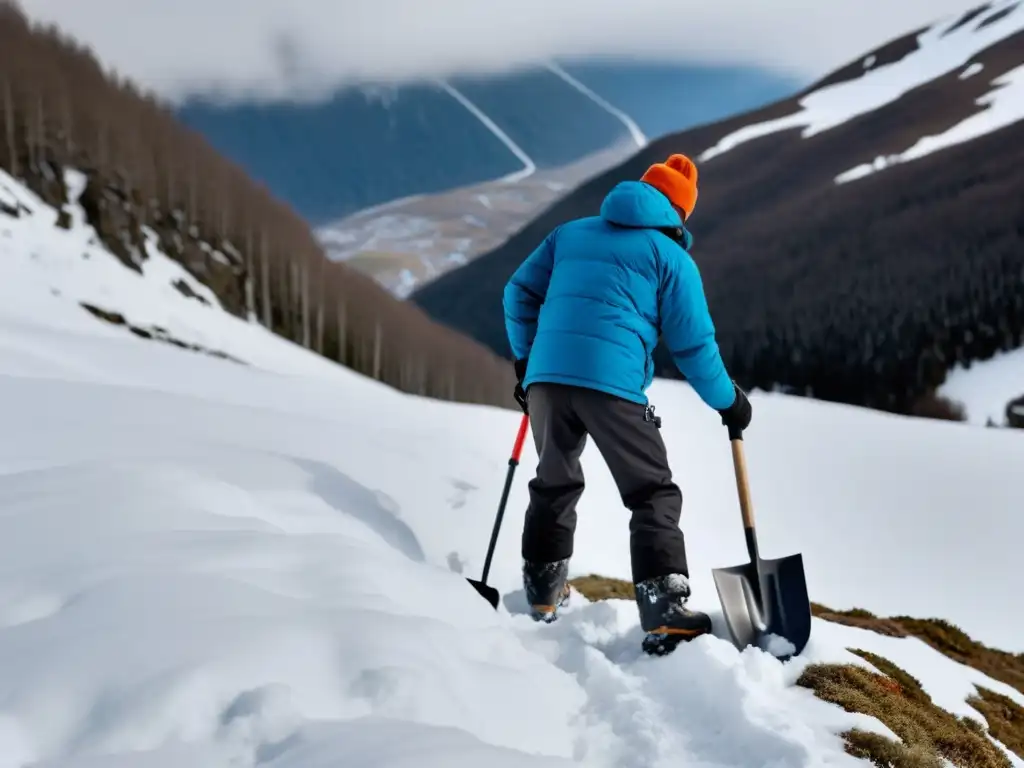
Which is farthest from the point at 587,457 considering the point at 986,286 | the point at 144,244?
the point at 986,286

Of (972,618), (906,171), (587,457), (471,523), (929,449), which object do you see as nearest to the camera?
(471,523)

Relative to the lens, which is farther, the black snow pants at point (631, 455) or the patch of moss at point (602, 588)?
the patch of moss at point (602, 588)

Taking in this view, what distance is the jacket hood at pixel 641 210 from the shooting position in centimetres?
476

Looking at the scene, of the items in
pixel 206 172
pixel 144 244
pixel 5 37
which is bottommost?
pixel 144 244

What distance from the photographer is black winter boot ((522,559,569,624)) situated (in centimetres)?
523

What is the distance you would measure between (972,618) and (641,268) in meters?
11.5

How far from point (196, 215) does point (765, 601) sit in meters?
81.3

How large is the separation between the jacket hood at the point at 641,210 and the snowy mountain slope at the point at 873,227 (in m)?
92.1

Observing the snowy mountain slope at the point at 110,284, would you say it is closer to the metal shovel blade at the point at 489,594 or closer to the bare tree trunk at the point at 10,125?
the bare tree trunk at the point at 10,125

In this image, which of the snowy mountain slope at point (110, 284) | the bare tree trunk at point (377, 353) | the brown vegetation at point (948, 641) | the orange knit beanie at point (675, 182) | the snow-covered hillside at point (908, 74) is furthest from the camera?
Result: the snow-covered hillside at point (908, 74)

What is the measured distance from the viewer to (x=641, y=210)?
4758mm

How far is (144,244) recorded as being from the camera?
62938 mm

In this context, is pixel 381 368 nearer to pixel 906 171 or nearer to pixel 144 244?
pixel 144 244

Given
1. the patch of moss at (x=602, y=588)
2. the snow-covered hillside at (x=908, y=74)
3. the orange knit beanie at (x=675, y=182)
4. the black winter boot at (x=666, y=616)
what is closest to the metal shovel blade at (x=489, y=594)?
the black winter boot at (x=666, y=616)
